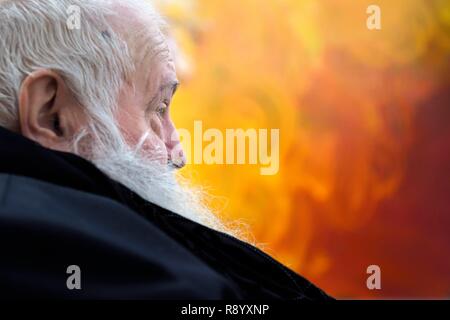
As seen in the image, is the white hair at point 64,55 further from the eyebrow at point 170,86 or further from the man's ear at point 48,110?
the eyebrow at point 170,86

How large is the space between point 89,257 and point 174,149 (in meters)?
0.65

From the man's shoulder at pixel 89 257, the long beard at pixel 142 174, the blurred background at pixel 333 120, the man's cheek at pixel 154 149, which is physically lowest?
the man's shoulder at pixel 89 257

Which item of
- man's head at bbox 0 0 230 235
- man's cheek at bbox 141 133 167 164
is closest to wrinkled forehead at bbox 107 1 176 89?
man's head at bbox 0 0 230 235

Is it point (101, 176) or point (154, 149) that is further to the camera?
point (154, 149)

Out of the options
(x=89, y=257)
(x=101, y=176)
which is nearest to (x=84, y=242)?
(x=89, y=257)

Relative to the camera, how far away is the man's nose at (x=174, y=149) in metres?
1.64

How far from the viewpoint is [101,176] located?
124 centimetres

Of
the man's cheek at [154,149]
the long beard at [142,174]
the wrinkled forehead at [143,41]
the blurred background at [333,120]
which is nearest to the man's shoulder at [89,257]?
the long beard at [142,174]

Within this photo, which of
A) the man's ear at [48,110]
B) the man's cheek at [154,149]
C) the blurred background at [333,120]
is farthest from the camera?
the blurred background at [333,120]

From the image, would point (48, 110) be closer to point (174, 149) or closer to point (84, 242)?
point (174, 149)

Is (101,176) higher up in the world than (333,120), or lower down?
lower down

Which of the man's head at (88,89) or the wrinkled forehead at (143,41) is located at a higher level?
the wrinkled forehead at (143,41)
